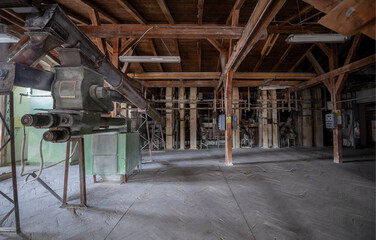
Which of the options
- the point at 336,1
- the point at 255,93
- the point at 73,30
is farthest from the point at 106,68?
the point at 255,93

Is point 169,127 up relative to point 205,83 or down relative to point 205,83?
down

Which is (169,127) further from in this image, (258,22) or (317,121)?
(317,121)

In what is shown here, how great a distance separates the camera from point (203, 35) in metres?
3.99

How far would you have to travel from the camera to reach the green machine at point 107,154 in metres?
3.56

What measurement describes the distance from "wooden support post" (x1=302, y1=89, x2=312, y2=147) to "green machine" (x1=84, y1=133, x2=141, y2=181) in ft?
36.4

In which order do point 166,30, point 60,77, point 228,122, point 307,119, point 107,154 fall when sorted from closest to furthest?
point 60,77 < point 107,154 < point 166,30 < point 228,122 < point 307,119

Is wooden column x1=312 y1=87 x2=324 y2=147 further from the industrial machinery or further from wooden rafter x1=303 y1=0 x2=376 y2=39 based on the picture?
the industrial machinery

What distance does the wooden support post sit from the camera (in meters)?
9.62

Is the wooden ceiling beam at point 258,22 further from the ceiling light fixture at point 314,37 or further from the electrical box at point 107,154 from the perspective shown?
the electrical box at point 107,154

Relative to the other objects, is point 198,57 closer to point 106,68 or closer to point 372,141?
point 106,68

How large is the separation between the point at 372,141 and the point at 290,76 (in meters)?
7.37

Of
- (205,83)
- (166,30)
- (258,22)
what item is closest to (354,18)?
(258,22)

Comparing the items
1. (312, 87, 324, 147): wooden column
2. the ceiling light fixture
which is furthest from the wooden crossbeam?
(312, 87, 324, 147): wooden column

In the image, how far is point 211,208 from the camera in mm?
2594
